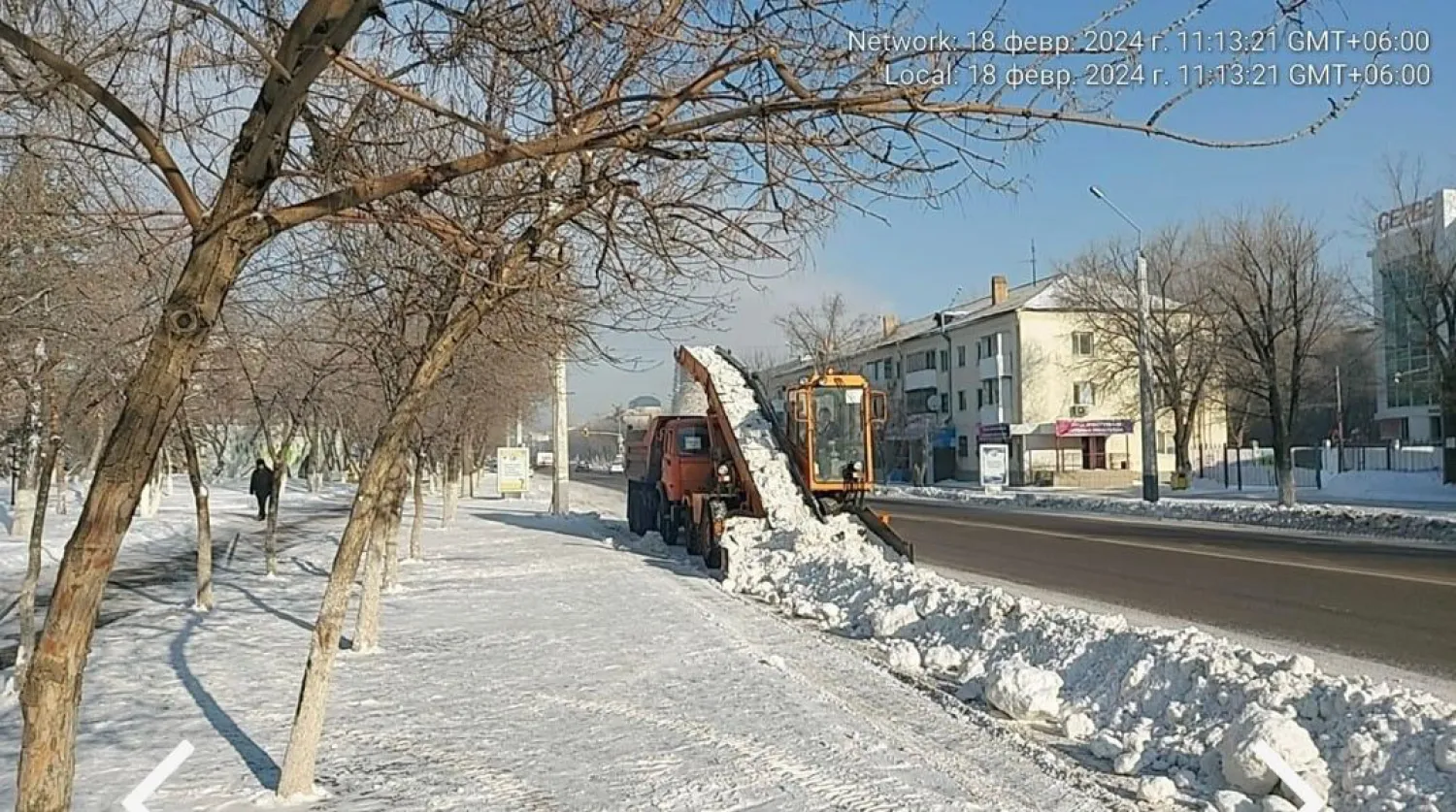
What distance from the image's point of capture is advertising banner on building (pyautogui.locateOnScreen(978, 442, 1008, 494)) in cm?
5522

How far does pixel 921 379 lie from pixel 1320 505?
46747mm

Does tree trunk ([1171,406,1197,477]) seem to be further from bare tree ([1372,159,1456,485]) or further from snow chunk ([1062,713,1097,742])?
snow chunk ([1062,713,1097,742])

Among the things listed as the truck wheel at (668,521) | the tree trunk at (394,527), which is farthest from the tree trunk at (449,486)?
the tree trunk at (394,527)

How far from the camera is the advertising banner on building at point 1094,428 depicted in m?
65.7

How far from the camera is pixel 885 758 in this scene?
7566 mm

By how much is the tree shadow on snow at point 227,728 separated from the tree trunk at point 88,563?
9.32ft

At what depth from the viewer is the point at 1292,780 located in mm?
5602

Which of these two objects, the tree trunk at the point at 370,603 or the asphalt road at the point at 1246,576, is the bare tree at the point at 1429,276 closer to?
the asphalt road at the point at 1246,576

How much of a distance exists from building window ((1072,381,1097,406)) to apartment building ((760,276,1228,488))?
0.05m

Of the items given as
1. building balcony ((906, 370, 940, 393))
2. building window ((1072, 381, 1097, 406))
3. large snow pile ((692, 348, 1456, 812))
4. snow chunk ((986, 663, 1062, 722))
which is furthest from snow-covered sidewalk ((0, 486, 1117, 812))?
building balcony ((906, 370, 940, 393))

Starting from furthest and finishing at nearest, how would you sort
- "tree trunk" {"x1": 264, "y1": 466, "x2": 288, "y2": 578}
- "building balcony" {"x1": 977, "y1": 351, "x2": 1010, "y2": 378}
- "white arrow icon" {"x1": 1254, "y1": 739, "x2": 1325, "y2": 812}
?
"building balcony" {"x1": 977, "y1": 351, "x2": 1010, "y2": 378}, "tree trunk" {"x1": 264, "y1": 466, "x2": 288, "y2": 578}, "white arrow icon" {"x1": 1254, "y1": 739, "x2": 1325, "y2": 812}

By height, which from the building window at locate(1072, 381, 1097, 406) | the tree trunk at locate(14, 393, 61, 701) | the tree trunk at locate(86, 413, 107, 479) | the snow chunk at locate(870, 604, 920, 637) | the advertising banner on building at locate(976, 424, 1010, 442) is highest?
the building window at locate(1072, 381, 1097, 406)

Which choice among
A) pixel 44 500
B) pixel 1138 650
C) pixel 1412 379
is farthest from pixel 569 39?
pixel 1412 379

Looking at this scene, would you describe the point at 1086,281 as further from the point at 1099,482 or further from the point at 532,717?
the point at 532,717
